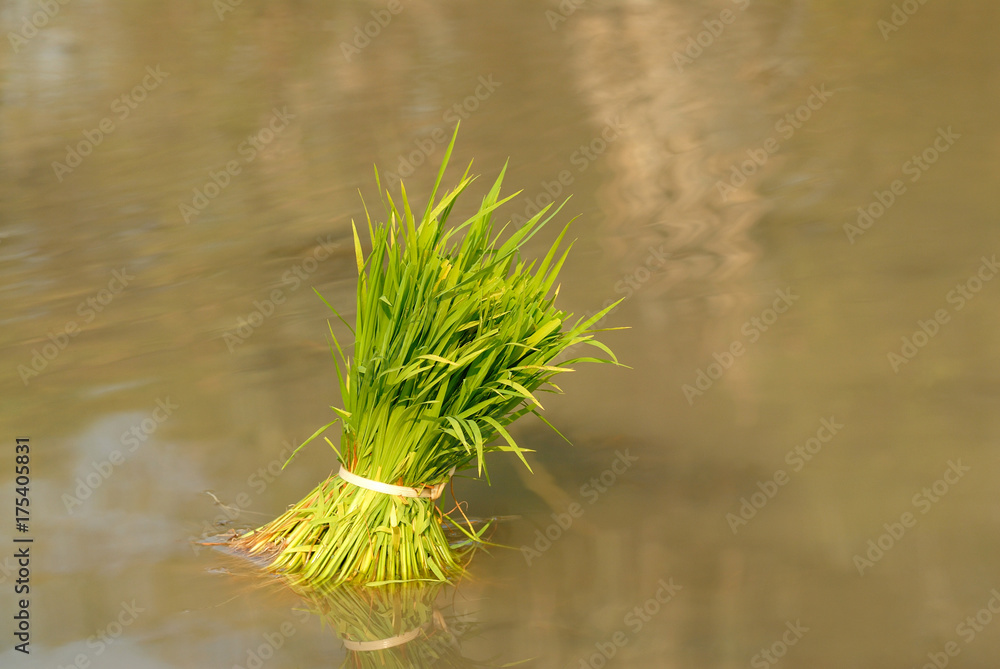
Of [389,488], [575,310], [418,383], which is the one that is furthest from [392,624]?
[575,310]

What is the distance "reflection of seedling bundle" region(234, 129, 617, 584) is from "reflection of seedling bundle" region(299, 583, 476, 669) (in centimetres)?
2

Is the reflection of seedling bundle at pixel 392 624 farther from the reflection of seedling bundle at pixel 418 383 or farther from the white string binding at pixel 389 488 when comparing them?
the white string binding at pixel 389 488

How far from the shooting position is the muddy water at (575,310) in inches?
53.3

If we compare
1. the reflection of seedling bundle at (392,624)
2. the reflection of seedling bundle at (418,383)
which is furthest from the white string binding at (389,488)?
the reflection of seedling bundle at (392,624)

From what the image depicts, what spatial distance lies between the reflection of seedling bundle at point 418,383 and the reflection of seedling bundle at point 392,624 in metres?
0.02

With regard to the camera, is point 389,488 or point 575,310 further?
point 575,310

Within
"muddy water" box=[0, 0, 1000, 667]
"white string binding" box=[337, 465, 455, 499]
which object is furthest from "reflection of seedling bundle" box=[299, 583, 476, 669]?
"white string binding" box=[337, 465, 455, 499]

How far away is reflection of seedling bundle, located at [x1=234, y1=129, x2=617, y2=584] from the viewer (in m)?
1.31

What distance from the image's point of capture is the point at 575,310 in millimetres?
2383

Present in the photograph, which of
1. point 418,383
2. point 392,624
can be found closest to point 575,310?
point 418,383

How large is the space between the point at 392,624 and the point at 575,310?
4.08 feet

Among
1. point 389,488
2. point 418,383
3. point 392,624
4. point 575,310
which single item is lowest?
point 575,310

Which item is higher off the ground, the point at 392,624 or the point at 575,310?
the point at 392,624

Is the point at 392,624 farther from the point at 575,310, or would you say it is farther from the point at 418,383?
the point at 575,310
